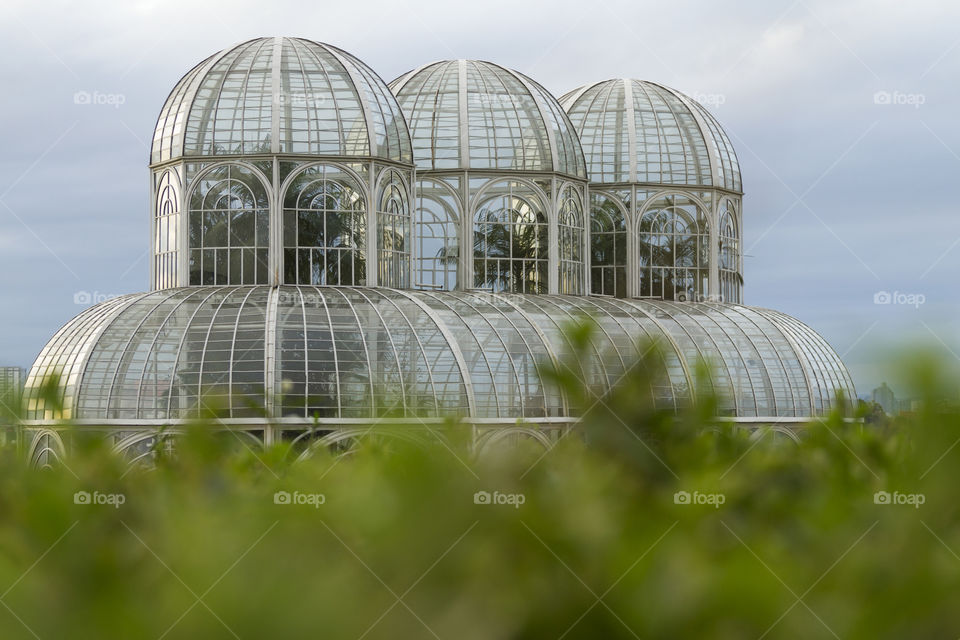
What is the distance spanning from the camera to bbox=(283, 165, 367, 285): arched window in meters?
27.3

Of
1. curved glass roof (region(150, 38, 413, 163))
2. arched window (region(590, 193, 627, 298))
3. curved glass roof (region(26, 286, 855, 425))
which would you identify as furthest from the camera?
arched window (region(590, 193, 627, 298))

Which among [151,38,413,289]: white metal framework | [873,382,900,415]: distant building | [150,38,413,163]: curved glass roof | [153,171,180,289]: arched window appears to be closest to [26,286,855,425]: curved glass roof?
[151,38,413,289]: white metal framework

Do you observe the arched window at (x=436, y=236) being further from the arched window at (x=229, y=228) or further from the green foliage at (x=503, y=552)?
the green foliage at (x=503, y=552)

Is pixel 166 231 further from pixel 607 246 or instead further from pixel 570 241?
pixel 607 246

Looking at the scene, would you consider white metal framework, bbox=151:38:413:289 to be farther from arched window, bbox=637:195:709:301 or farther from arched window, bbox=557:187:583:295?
arched window, bbox=637:195:709:301

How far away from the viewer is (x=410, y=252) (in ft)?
97.1

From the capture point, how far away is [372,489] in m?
2.07

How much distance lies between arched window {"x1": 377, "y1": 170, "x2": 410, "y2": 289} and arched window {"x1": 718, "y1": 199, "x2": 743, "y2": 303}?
1119 cm

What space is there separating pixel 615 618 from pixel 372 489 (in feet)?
1.53

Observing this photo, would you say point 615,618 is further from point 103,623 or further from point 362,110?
point 362,110

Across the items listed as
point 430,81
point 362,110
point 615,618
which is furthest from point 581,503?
point 430,81

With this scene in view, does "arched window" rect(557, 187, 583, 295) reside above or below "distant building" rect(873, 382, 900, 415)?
above

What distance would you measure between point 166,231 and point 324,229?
12.3ft

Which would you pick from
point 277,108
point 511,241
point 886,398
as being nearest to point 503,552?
point 886,398
